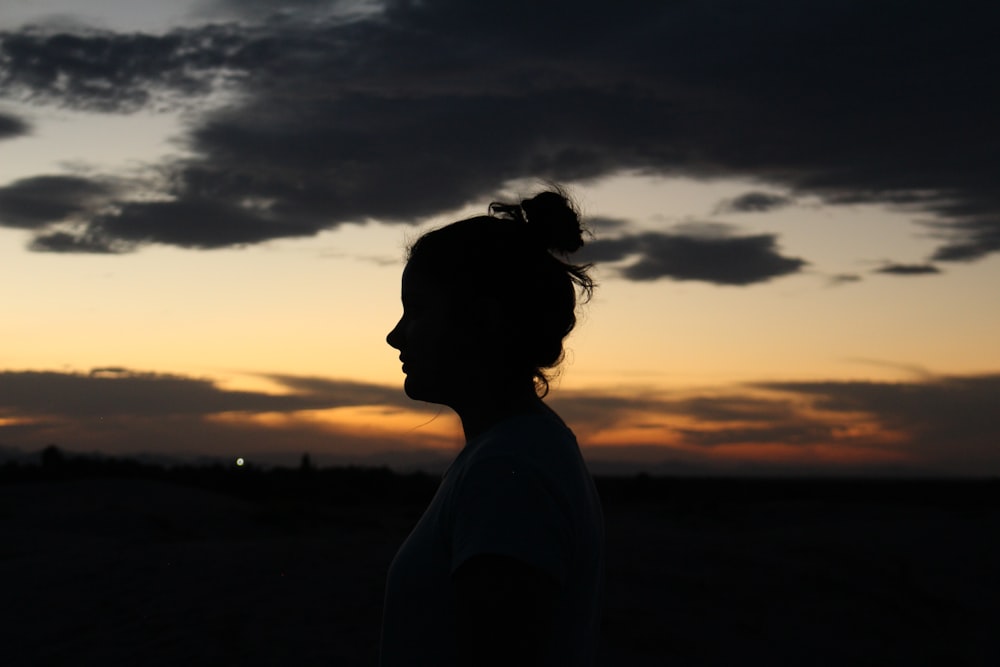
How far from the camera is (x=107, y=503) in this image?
16094mm

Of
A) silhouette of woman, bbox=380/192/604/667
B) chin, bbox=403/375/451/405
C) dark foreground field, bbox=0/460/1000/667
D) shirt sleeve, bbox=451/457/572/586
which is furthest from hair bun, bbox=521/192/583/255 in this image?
dark foreground field, bbox=0/460/1000/667

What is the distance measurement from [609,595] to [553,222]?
25.9ft

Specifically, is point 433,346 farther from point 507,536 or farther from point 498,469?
point 507,536

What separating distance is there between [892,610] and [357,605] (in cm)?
524

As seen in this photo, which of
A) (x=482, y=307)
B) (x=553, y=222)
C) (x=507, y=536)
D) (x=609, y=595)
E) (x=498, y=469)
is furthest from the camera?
(x=609, y=595)

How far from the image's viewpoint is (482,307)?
2230 mm

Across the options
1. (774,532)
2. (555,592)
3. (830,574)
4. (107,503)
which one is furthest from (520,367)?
(107,503)

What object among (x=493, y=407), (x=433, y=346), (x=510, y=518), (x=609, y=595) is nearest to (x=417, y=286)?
(x=433, y=346)

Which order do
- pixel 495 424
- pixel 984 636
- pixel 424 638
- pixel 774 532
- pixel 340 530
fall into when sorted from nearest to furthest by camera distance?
pixel 424 638
pixel 495 424
pixel 984 636
pixel 774 532
pixel 340 530

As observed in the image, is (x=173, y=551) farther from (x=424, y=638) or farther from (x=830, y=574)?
(x=424, y=638)

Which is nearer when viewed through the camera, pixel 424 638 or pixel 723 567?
pixel 424 638

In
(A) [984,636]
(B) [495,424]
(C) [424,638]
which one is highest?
(B) [495,424]

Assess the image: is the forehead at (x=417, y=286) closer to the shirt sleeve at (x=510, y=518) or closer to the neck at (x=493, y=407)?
the neck at (x=493, y=407)

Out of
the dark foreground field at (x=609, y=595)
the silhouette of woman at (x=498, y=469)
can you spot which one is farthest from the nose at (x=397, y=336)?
the dark foreground field at (x=609, y=595)
